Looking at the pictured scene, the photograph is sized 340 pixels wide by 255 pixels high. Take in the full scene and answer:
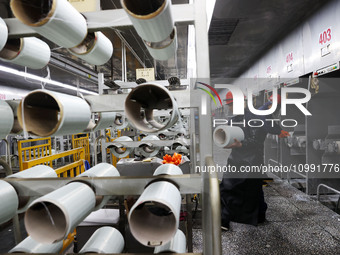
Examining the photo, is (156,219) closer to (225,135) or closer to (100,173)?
(100,173)

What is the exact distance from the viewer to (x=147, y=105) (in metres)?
0.81

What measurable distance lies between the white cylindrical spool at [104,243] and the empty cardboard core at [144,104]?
0.53m

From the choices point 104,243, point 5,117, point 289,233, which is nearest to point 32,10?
point 5,117

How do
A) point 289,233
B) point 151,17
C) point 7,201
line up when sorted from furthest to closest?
point 289,233 < point 7,201 < point 151,17

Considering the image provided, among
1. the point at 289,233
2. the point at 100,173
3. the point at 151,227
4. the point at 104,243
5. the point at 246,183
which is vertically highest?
the point at 100,173

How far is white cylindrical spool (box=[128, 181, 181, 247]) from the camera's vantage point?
0.60 meters

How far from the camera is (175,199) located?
0.66m

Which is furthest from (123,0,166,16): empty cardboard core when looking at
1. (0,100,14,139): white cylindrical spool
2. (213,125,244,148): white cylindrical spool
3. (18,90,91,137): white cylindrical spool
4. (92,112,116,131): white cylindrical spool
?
(213,125,244,148): white cylindrical spool

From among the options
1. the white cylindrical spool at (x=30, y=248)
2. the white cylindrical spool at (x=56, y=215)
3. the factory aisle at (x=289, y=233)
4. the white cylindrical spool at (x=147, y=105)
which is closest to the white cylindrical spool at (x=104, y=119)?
the white cylindrical spool at (x=147, y=105)

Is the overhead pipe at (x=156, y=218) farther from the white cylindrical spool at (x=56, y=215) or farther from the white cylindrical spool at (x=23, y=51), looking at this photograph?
the white cylindrical spool at (x=23, y=51)

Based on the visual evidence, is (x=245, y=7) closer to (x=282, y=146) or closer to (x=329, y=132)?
(x=329, y=132)

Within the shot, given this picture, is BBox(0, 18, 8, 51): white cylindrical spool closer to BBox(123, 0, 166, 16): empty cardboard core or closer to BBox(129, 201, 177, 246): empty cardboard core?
BBox(123, 0, 166, 16): empty cardboard core

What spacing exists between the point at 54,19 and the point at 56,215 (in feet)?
1.86

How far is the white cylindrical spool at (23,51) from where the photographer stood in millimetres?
886
